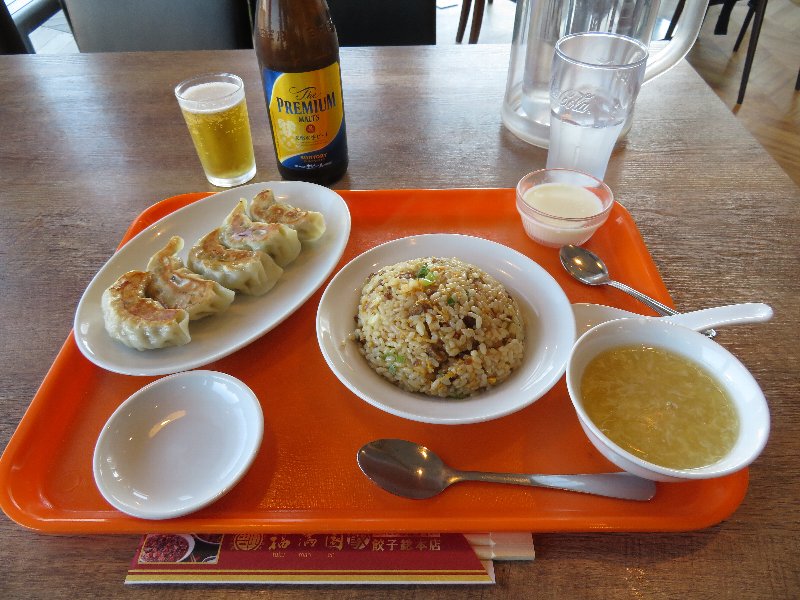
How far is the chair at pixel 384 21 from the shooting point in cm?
266

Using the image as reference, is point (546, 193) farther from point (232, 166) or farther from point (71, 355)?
point (71, 355)

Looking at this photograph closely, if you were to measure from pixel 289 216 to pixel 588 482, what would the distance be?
96 centimetres

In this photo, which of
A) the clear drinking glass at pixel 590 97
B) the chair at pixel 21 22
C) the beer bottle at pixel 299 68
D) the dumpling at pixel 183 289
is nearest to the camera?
the dumpling at pixel 183 289

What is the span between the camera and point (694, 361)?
39.5 inches

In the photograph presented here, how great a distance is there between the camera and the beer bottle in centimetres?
147

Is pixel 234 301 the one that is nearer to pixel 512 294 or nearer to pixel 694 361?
pixel 512 294

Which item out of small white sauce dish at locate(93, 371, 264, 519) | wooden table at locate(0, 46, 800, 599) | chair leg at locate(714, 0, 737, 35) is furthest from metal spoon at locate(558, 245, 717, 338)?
chair leg at locate(714, 0, 737, 35)

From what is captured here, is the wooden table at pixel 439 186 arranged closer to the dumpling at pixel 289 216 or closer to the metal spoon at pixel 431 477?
the metal spoon at pixel 431 477

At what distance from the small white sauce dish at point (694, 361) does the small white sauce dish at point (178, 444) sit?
61cm

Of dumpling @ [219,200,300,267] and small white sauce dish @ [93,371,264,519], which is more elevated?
dumpling @ [219,200,300,267]

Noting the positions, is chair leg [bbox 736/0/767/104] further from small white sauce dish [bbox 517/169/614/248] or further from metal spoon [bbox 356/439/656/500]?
metal spoon [bbox 356/439/656/500]

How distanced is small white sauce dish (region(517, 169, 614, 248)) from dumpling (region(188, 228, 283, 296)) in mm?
699

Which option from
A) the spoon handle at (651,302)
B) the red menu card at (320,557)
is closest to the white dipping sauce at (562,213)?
the spoon handle at (651,302)

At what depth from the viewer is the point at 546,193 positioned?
1534 millimetres
